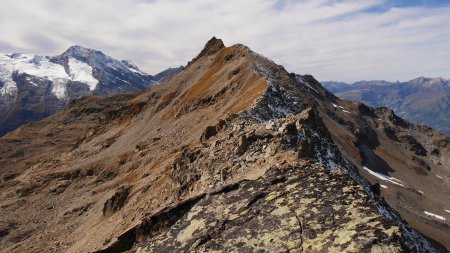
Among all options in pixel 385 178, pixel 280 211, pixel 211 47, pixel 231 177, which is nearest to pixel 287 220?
pixel 280 211

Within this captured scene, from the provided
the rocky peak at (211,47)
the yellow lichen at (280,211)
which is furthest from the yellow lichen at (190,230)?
the rocky peak at (211,47)

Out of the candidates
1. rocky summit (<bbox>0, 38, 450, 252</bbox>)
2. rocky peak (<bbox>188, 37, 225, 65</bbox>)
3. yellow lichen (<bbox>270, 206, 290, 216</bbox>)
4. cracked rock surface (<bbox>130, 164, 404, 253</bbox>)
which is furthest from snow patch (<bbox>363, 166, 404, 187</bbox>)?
yellow lichen (<bbox>270, 206, 290, 216</bbox>)

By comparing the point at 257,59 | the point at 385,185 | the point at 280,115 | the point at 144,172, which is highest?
the point at 257,59

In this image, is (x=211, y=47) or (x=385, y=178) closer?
(x=385, y=178)

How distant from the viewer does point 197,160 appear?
101 feet

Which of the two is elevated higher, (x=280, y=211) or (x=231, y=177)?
(x=231, y=177)

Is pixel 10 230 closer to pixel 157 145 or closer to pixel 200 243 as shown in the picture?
pixel 157 145

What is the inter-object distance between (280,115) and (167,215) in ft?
82.5

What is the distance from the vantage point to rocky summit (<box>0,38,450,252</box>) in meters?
15.2

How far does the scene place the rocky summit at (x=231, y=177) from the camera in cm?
1525

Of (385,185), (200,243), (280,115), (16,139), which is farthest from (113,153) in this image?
(16,139)

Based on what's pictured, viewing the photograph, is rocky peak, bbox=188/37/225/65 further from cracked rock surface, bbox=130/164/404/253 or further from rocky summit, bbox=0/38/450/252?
cracked rock surface, bbox=130/164/404/253

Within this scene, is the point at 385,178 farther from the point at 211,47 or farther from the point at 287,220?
the point at 287,220

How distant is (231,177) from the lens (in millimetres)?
23672
